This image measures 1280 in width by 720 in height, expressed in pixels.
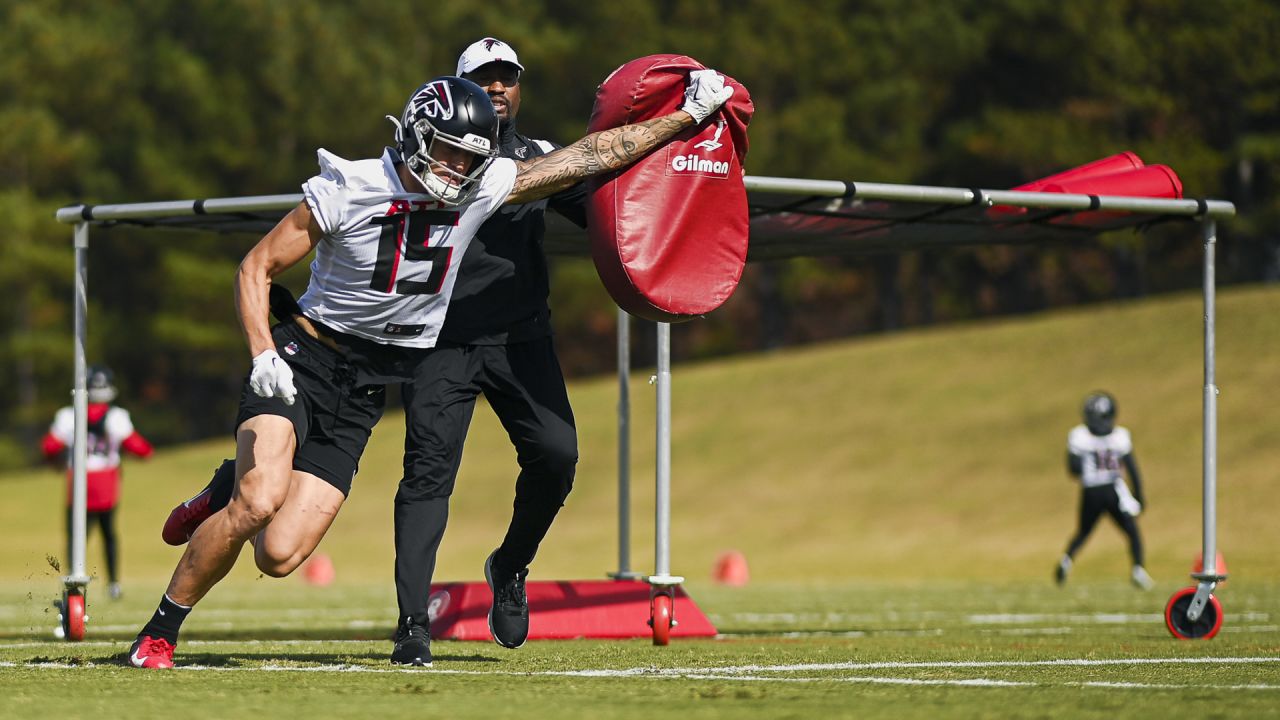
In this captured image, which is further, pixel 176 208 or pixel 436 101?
pixel 176 208

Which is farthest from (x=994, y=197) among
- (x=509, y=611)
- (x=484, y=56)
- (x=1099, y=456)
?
(x=1099, y=456)

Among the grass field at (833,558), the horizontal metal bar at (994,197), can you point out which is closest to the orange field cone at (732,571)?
the grass field at (833,558)

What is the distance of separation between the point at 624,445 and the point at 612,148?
10.7ft

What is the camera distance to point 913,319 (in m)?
57.3

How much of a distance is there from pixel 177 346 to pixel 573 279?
1133cm

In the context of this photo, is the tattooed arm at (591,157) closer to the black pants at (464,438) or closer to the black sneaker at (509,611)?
the black pants at (464,438)

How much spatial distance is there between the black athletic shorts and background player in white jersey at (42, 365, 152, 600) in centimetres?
1038

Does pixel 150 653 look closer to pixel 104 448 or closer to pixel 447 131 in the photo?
pixel 447 131

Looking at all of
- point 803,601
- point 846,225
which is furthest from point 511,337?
point 803,601

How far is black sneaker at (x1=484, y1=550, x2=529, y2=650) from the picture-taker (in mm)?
6855

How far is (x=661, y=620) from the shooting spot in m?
7.80

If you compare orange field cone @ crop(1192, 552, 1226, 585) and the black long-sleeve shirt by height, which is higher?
the black long-sleeve shirt

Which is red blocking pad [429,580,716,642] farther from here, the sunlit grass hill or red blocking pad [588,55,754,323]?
the sunlit grass hill

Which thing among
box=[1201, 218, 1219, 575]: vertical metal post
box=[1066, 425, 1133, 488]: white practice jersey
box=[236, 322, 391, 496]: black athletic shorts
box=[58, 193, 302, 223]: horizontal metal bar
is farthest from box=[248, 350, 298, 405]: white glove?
box=[1066, 425, 1133, 488]: white practice jersey
